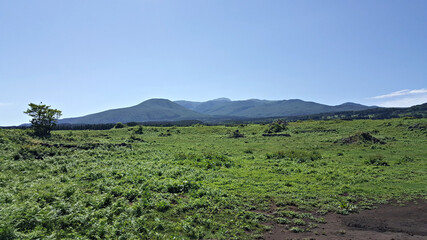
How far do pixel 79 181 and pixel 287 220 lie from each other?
14914 millimetres

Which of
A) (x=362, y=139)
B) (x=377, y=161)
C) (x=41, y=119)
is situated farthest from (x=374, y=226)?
(x=41, y=119)

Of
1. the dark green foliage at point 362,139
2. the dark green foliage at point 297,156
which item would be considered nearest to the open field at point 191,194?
the dark green foliage at point 297,156

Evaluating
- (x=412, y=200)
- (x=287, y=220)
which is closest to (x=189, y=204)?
(x=287, y=220)

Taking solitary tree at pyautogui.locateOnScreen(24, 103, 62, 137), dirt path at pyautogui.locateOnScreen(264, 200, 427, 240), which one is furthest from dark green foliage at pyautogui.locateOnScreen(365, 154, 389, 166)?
solitary tree at pyautogui.locateOnScreen(24, 103, 62, 137)

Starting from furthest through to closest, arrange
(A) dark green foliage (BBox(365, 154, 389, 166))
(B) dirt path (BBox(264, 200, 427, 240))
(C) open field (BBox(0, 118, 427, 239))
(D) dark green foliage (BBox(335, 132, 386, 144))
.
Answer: (D) dark green foliage (BBox(335, 132, 386, 144)) → (A) dark green foliage (BBox(365, 154, 389, 166)) → (B) dirt path (BBox(264, 200, 427, 240)) → (C) open field (BBox(0, 118, 427, 239))

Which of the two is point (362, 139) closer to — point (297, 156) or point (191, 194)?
point (297, 156)

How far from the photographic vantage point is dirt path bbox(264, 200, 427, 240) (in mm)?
10738

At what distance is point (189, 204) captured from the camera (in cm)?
1354

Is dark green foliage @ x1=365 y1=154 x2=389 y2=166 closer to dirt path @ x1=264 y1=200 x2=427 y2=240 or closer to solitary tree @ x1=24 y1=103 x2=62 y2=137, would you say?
dirt path @ x1=264 y1=200 x2=427 y2=240

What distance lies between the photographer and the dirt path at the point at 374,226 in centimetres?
1074

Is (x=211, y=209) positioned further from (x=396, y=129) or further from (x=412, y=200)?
(x=396, y=129)

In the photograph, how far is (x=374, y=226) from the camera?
1177cm

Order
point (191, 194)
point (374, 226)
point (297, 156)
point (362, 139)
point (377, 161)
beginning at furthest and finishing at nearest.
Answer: point (362, 139) → point (297, 156) → point (377, 161) → point (191, 194) → point (374, 226)

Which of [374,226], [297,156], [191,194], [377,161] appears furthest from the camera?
[297,156]
